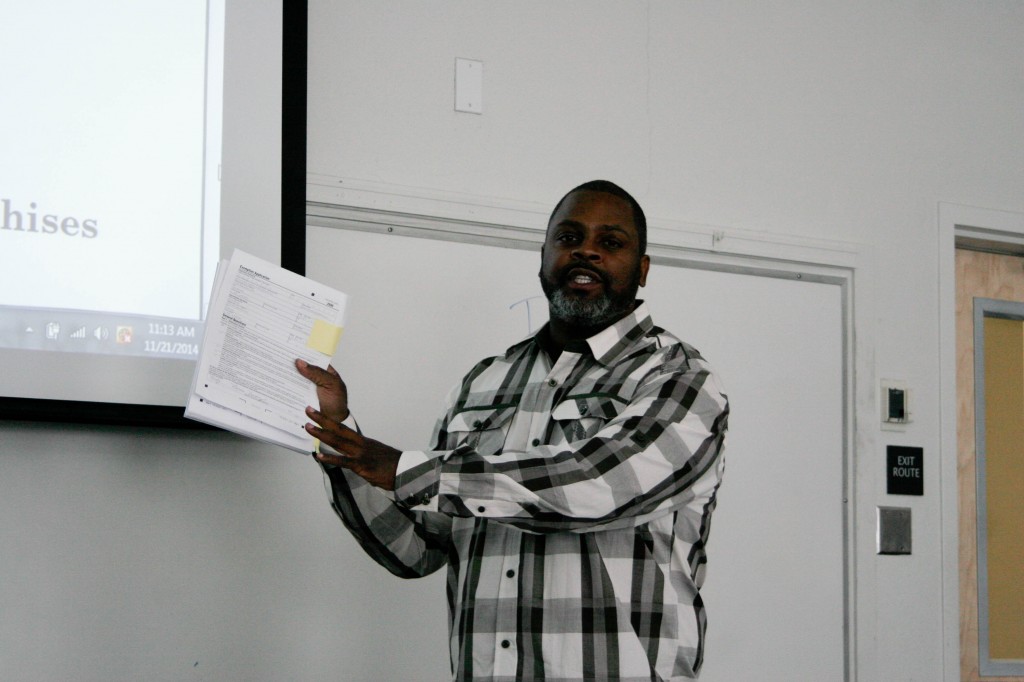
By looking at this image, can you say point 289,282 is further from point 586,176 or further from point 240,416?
point 586,176

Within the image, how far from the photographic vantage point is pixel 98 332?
189 cm

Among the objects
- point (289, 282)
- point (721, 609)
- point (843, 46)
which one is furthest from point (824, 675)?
point (289, 282)

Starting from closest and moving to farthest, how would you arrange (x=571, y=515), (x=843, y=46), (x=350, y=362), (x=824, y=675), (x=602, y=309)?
(x=571, y=515) < (x=602, y=309) < (x=350, y=362) < (x=824, y=675) < (x=843, y=46)

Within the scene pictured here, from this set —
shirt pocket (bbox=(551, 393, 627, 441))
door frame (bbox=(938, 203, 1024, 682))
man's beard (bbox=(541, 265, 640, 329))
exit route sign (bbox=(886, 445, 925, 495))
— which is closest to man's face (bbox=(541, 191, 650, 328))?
man's beard (bbox=(541, 265, 640, 329))

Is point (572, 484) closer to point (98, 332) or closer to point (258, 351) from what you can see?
point (258, 351)

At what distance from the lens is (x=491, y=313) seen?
2.32 m

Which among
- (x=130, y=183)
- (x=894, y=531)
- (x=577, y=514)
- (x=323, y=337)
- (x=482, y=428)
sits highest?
(x=130, y=183)

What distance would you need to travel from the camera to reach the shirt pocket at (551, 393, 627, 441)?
163 centimetres

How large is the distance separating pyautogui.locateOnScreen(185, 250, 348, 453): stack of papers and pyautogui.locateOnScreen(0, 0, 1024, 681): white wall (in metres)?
0.62

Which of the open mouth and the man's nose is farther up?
the man's nose

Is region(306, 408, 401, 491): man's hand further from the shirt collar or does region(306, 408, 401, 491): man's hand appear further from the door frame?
the door frame

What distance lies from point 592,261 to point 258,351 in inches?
23.2

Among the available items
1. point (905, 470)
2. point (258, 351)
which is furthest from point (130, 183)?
point (905, 470)

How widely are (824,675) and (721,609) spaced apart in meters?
0.32
